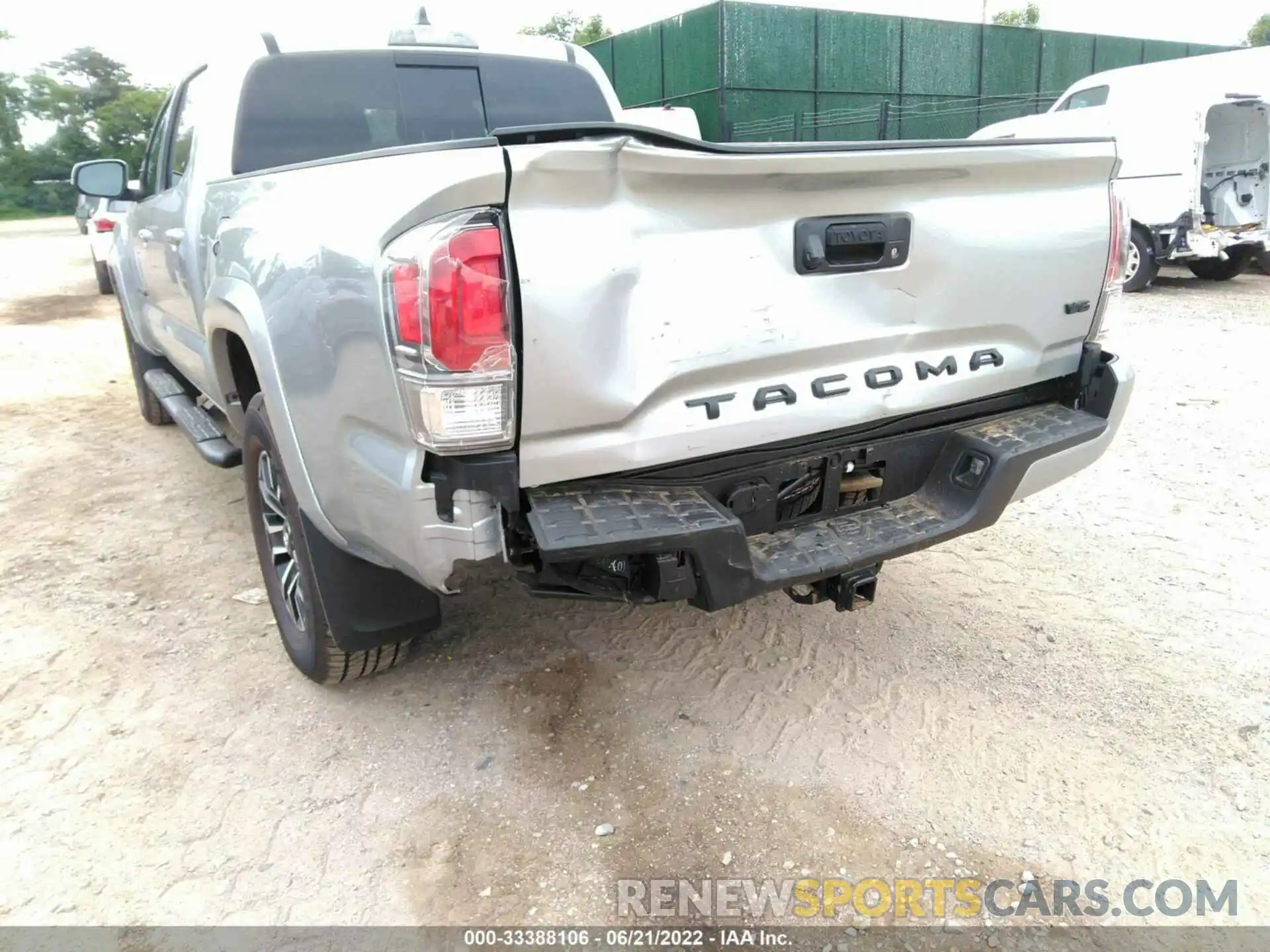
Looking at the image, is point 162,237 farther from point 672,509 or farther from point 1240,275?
point 1240,275

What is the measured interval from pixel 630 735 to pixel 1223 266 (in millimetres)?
11668

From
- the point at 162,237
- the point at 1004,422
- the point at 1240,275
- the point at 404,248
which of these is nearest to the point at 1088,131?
the point at 1240,275

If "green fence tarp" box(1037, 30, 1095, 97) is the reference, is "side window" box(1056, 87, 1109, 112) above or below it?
below

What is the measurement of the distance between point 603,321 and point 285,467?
1.14 m

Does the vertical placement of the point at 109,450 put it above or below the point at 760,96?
below

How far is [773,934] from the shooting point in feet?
7.05

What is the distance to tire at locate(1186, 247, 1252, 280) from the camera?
11008 mm

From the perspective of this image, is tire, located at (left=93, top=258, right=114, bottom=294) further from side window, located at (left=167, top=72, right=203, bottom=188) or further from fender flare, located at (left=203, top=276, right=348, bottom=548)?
fender flare, located at (left=203, top=276, right=348, bottom=548)

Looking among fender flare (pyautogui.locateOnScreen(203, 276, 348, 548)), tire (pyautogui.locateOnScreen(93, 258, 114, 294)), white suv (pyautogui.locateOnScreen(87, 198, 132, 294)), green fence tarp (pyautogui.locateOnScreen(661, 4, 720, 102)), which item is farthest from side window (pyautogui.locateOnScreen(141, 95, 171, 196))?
green fence tarp (pyautogui.locateOnScreen(661, 4, 720, 102))

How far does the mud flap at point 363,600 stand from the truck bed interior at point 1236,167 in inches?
451

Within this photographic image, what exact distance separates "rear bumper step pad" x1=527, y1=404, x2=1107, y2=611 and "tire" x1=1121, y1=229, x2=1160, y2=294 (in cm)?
889

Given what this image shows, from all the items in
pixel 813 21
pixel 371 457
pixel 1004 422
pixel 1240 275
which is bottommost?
pixel 1240 275

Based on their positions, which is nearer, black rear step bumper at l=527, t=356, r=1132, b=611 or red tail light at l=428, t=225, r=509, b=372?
red tail light at l=428, t=225, r=509, b=372

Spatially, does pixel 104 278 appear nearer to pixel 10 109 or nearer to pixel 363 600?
pixel 363 600
